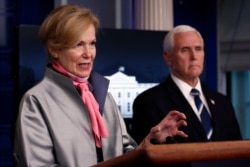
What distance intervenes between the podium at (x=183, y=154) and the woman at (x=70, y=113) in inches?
24.4

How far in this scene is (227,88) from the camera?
4480mm

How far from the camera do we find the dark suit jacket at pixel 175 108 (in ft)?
7.62

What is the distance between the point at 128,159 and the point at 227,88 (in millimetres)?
3821

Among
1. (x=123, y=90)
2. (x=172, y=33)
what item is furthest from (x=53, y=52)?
(x=123, y=90)

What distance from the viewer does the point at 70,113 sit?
1525 mm

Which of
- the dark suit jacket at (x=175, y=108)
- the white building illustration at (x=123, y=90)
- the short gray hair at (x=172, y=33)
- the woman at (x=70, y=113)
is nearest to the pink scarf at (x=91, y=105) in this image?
the woman at (x=70, y=113)

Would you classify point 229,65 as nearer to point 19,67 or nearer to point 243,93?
point 243,93

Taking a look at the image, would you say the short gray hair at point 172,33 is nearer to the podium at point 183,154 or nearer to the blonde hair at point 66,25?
the blonde hair at point 66,25

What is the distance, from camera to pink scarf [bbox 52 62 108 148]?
1534 mm

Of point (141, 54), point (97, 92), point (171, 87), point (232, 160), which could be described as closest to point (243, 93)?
point (141, 54)

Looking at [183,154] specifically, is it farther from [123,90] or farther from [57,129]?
[123,90]

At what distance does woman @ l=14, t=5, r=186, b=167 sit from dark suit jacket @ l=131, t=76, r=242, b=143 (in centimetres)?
67

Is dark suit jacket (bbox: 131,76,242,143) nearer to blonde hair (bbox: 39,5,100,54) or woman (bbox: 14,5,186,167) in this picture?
woman (bbox: 14,5,186,167)

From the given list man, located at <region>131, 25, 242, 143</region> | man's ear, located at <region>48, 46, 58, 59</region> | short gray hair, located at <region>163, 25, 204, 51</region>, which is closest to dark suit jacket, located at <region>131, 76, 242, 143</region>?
man, located at <region>131, 25, 242, 143</region>
